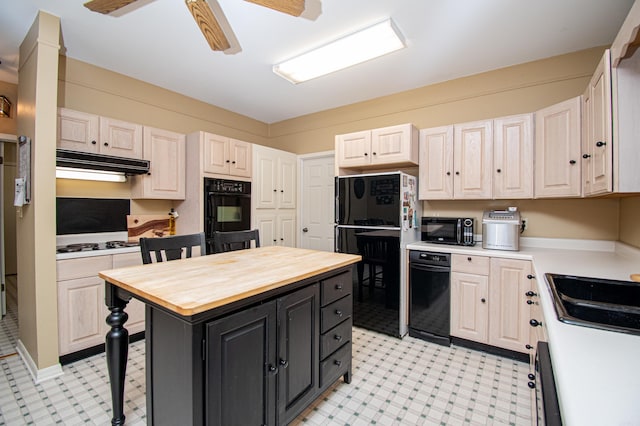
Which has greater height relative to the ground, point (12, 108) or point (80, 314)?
point (12, 108)

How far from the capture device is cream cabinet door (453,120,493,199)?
8.86 ft

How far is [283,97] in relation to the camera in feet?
12.0

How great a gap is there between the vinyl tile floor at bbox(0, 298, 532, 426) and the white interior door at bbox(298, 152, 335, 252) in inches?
72.9

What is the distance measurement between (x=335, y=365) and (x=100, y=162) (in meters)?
2.62

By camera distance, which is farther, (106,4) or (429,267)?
(429,267)

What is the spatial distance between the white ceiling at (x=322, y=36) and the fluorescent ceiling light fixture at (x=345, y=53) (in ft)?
0.21

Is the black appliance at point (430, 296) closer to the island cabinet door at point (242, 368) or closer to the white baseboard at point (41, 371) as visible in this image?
the island cabinet door at point (242, 368)

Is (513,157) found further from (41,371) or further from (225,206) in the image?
(41,371)

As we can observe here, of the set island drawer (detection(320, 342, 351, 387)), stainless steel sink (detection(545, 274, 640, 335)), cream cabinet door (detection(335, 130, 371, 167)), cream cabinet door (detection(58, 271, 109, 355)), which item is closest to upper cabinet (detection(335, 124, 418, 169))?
cream cabinet door (detection(335, 130, 371, 167))

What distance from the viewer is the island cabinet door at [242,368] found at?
3.81 feet

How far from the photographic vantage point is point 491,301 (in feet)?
8.15

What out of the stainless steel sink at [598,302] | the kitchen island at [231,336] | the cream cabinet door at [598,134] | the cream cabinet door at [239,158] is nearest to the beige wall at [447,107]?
the cream cabinet door at [598,134]

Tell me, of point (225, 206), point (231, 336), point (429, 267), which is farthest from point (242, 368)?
point (225, 206)

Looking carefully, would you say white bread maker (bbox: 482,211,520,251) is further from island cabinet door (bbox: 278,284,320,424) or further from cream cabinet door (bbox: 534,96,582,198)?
island cabinet door (bbox: 278,284,320,424)
